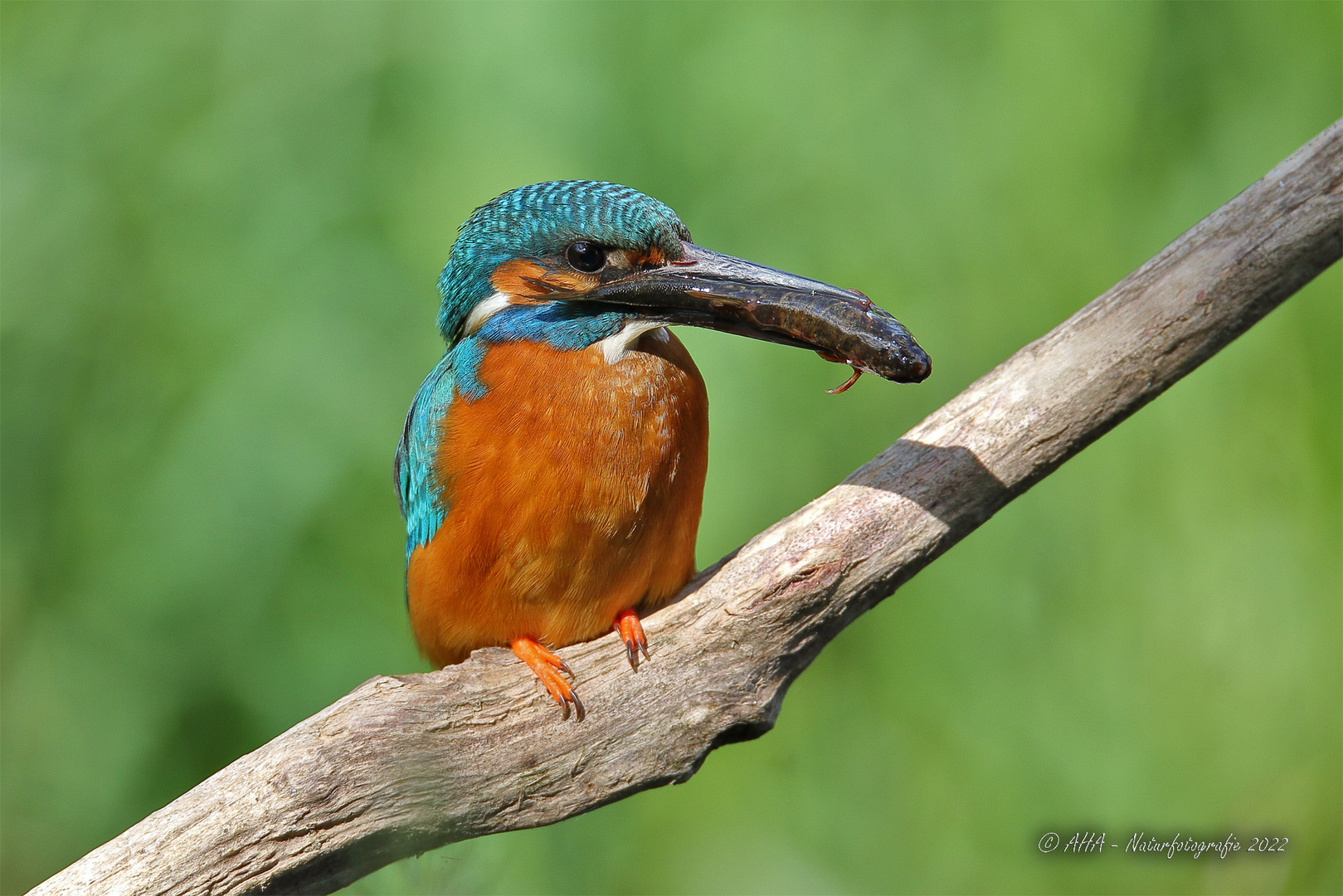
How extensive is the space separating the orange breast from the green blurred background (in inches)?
39.6

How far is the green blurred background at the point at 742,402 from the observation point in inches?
109

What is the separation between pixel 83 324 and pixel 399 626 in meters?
1.29

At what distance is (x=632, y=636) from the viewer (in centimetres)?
186

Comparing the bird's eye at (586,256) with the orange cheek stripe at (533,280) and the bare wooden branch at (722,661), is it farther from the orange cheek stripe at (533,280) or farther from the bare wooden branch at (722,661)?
the bare wooden branch at (722,661)

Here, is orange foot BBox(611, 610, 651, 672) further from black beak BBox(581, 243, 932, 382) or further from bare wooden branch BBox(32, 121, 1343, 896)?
black beak BBox(581, 243, 932, 382)

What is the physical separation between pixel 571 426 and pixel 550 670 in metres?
0.44

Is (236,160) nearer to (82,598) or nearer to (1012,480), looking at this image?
(82,598)

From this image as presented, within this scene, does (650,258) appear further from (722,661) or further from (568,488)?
(722,661)

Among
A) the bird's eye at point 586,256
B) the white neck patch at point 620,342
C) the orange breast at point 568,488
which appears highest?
the bird's eye at point 586,256

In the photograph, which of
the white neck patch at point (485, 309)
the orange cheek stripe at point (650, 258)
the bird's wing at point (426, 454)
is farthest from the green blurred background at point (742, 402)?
the orange cheek stripe at point (650, 258)

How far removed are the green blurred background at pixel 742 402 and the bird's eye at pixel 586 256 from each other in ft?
3.87

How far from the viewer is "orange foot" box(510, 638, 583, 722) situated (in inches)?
70.1

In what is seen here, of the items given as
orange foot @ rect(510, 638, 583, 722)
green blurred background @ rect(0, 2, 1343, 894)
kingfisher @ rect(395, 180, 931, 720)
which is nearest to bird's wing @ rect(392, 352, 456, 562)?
kingfisher @ rect(395, 180, 931, 720)

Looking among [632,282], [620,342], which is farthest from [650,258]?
[620,342]
